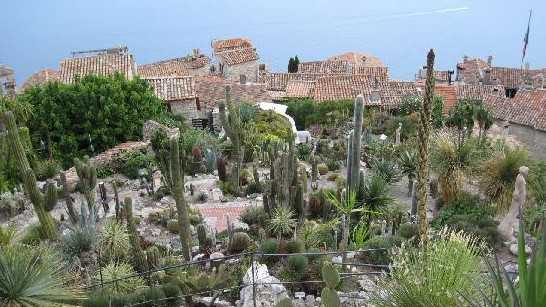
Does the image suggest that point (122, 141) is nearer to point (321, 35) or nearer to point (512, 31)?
point (321, 35)

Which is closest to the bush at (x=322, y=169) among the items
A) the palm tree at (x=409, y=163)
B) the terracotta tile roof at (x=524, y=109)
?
the palm tree at (x=409, y=163)

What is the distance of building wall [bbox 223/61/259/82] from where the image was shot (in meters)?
40.9

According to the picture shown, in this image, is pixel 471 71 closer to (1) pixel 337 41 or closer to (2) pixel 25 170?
(2) pixel 25 170

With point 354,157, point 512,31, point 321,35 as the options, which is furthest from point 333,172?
point 512,31

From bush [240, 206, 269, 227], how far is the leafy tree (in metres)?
10.6

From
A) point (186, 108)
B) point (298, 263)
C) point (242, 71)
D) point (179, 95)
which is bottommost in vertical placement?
point (298, 263)

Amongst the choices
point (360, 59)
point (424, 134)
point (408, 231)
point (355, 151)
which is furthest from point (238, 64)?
point (424, 134)

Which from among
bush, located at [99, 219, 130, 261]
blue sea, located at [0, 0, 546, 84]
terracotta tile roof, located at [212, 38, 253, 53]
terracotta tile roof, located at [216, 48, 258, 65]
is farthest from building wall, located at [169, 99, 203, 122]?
blue sea, located at [0, 0, 546, 84]

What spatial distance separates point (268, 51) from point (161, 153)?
129964 mm

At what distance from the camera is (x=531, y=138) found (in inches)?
1132

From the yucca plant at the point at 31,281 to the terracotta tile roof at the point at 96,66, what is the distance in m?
22.4

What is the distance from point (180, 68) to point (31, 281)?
35068 millimetres

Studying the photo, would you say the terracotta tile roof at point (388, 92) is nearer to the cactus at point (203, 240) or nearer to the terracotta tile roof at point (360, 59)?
the terracotta tile roof at point (360, 59)

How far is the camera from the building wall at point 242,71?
40.9m
